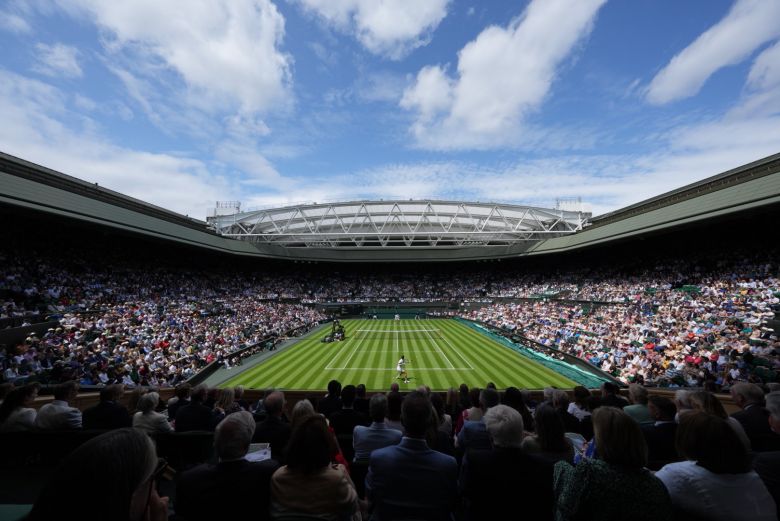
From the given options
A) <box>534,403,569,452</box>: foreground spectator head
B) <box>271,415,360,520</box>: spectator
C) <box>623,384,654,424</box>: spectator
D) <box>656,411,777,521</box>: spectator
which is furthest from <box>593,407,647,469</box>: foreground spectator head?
<box>623,384,654,424</box>: spectator

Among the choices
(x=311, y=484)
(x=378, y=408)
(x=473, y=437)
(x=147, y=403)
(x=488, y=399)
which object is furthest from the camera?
(x=488, y=399)

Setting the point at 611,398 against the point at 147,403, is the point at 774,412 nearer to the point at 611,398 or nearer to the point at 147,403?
the point at 611,398

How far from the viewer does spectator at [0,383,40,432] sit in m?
4.77

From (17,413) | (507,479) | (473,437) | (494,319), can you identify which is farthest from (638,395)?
(494,319)

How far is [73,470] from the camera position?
124cm

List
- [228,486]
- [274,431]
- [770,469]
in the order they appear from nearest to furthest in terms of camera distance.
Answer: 1. [228,486]
2. [770,469]
3. [274,431]

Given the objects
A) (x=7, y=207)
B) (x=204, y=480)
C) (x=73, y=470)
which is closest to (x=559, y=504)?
(x=204, y=480)

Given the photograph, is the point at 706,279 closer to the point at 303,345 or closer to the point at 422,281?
the point at 303,345

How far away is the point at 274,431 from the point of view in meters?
4.54

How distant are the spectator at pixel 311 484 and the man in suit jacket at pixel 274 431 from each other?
2130 mm

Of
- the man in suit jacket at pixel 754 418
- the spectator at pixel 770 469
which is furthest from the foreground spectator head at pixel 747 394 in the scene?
the spectator at pixel 770 469

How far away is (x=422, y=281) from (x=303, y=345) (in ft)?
99.3

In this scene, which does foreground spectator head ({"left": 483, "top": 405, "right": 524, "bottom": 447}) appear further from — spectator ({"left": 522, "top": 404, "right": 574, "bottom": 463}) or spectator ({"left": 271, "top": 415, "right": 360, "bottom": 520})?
spectator ({"left": 271, "top": 415, "right": 360, "bottom": 520})

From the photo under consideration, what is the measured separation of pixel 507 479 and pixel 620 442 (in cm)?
100
